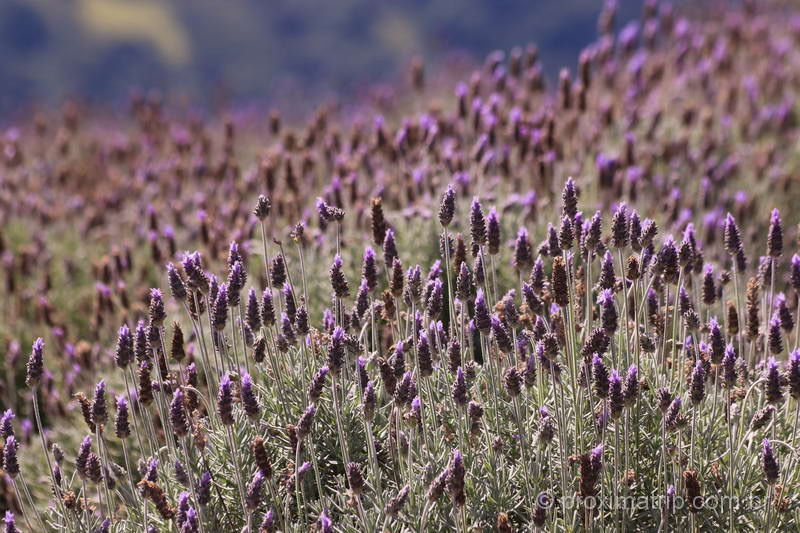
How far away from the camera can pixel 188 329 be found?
4219 millimetres

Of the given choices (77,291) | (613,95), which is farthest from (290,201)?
(613,95)

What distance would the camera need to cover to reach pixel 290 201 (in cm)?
467

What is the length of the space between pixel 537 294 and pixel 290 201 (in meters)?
2.31

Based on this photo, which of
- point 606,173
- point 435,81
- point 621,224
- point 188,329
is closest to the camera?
point 621,224

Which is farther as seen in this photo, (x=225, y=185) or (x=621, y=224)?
(x=225, y=185)

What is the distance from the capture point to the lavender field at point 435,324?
7.79 feet

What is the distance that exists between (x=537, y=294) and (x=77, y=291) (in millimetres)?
4101

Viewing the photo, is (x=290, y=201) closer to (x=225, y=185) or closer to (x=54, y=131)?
(x=225, y=185)

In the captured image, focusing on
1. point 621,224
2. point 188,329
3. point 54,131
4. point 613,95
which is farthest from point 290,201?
point 54,131

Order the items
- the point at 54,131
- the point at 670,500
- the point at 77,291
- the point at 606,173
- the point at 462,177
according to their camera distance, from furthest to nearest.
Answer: the point at 54,131 < the point at 77,291 < the point at 606,173 < the point at 462,177 < the point at 670,500

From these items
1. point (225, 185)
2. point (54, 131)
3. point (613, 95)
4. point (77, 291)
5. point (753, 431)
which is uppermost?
point (54, 131)

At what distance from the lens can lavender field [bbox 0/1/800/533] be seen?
237 centimetres

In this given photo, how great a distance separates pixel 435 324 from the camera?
2646mm

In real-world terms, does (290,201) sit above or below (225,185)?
below
